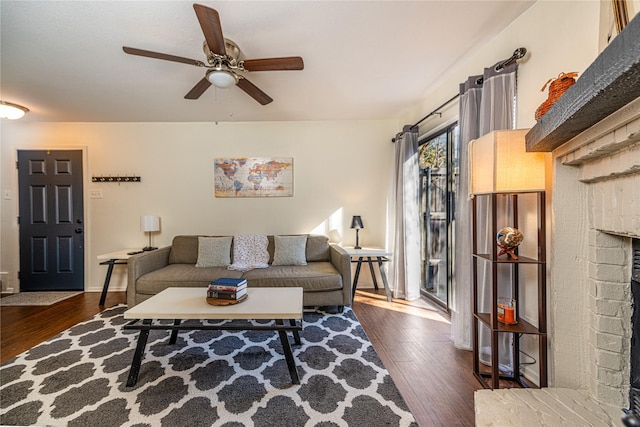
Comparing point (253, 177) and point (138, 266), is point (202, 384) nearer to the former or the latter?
point (138, 266)

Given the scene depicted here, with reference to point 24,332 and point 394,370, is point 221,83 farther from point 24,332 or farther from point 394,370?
point 24,332

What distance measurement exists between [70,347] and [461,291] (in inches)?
127

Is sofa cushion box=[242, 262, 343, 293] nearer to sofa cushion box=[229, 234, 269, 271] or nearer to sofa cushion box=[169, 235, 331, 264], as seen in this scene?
sofa cushion box=[229, 234, 269, 271]

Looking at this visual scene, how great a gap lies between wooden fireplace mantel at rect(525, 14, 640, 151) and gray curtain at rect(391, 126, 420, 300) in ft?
6.65

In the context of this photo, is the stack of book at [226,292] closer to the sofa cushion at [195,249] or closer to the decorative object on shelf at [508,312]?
the sofa cushion at [195,249]

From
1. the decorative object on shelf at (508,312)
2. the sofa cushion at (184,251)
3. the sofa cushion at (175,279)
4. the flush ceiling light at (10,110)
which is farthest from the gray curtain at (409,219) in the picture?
the flush ceiling light at (10,110)

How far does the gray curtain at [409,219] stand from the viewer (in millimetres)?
3117

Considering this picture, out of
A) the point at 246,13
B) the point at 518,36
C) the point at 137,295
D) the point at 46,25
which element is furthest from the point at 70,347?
the point at 518,36

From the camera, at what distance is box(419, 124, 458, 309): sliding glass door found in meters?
2.77

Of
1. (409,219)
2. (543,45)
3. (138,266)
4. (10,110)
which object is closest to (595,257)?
(543,45)

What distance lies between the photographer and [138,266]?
2658 millimetres

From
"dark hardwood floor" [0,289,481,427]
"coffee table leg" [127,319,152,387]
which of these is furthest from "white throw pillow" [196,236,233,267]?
"coffee table leg" [127,319,152,387]

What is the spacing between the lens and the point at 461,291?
6.44 feet

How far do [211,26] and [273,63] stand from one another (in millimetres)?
462
